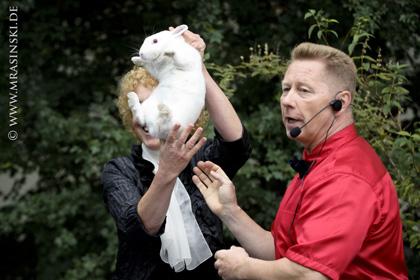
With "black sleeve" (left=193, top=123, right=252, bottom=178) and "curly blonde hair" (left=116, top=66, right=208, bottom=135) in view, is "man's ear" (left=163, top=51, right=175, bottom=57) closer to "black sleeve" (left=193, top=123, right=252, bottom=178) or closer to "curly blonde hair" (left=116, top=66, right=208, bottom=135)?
"curly blonde hair" (left=116, top=66, right=208, bottom=135)

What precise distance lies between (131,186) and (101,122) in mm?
1927

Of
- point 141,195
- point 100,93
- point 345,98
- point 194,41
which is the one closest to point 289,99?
point 345,98

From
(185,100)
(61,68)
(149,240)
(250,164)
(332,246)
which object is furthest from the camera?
(61,68)

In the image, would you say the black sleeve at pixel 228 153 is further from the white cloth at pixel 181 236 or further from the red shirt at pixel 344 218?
the red shirt at pixel 344 218

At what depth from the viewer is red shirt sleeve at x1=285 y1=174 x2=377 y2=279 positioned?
2033 mm

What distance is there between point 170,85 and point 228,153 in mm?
525

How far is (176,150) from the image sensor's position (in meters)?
2.20

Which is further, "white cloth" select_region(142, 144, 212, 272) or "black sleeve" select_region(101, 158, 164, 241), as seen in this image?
"white cloth" select_region(142, 144, 212, 272)

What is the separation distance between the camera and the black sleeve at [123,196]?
239cm

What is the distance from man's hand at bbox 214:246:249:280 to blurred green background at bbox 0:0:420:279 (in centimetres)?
158

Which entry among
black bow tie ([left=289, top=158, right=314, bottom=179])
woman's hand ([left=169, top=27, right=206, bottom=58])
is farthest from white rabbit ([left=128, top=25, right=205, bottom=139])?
black bow tie ([left=289, top=158, right=314, bottom=179])

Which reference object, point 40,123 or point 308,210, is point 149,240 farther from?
point 40,123

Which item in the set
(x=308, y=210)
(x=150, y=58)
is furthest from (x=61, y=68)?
(x=308, y=210)

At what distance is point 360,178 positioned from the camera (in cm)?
213
